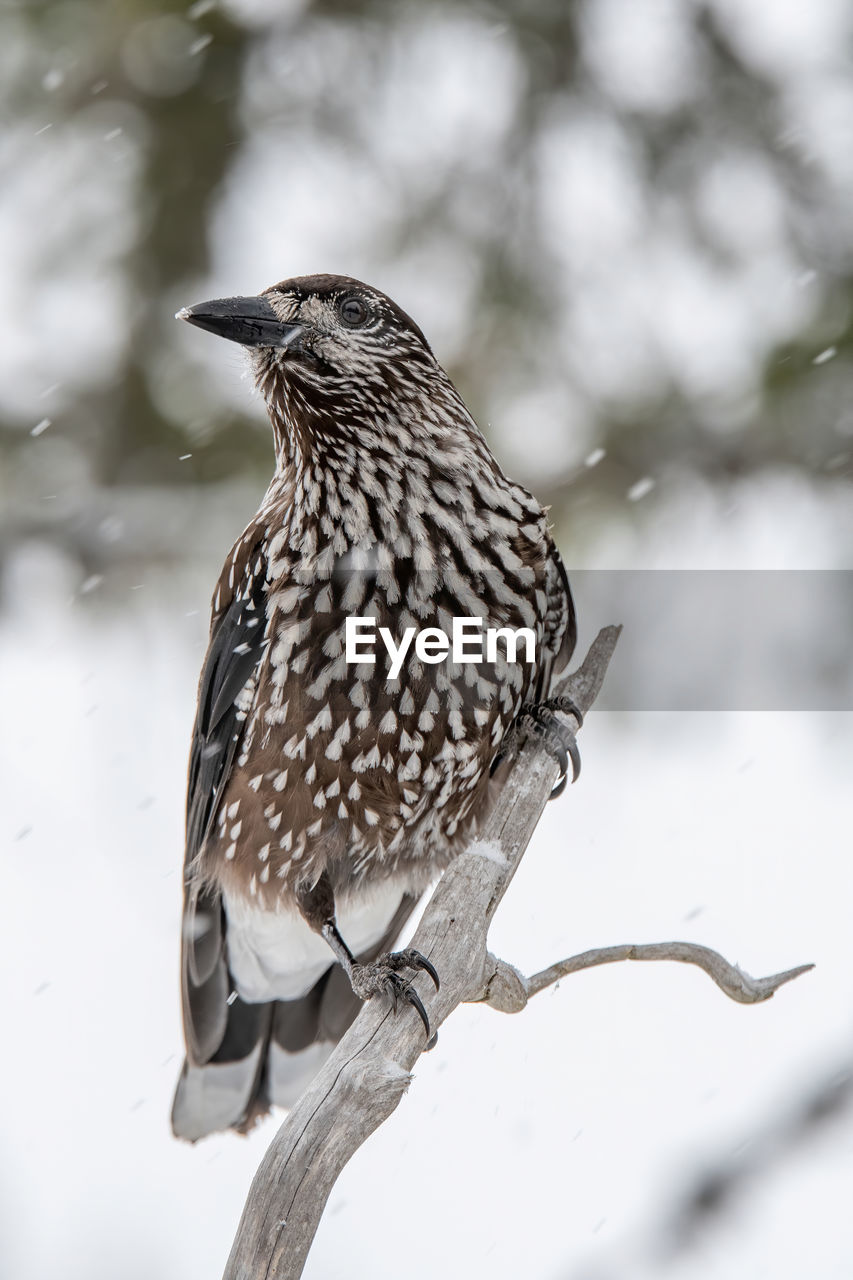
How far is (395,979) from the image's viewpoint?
2.22 m

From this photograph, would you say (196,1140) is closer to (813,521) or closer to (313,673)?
(313,673)

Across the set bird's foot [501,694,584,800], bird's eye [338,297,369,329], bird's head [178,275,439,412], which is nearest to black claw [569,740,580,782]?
bird's foot [501,694,584,800]

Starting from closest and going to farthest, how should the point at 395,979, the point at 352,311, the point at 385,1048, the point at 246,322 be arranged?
the point at 385,1048
the point at 395,979
the point at 246,322
the point at 352,311

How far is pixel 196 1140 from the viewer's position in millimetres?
3035

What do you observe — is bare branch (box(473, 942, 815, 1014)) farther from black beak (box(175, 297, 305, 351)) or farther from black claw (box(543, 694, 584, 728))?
black beak (box(175, 297, 305, 351))

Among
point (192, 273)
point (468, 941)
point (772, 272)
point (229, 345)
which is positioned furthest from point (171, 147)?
point (468, 941)

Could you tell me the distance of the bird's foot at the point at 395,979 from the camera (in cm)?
219

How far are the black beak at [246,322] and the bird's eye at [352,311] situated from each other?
0.10 m

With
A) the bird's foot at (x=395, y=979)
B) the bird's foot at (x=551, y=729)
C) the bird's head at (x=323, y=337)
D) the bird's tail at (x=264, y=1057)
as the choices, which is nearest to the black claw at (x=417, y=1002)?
the bird's foot at (x=395, y=979)

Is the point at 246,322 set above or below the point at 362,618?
above

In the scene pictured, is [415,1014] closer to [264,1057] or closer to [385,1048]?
[385,1048]

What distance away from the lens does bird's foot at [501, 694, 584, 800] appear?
101 inches

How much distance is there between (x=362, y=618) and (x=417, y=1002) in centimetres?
69

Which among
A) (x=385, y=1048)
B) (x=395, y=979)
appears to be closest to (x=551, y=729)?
(x=395, y=979)
